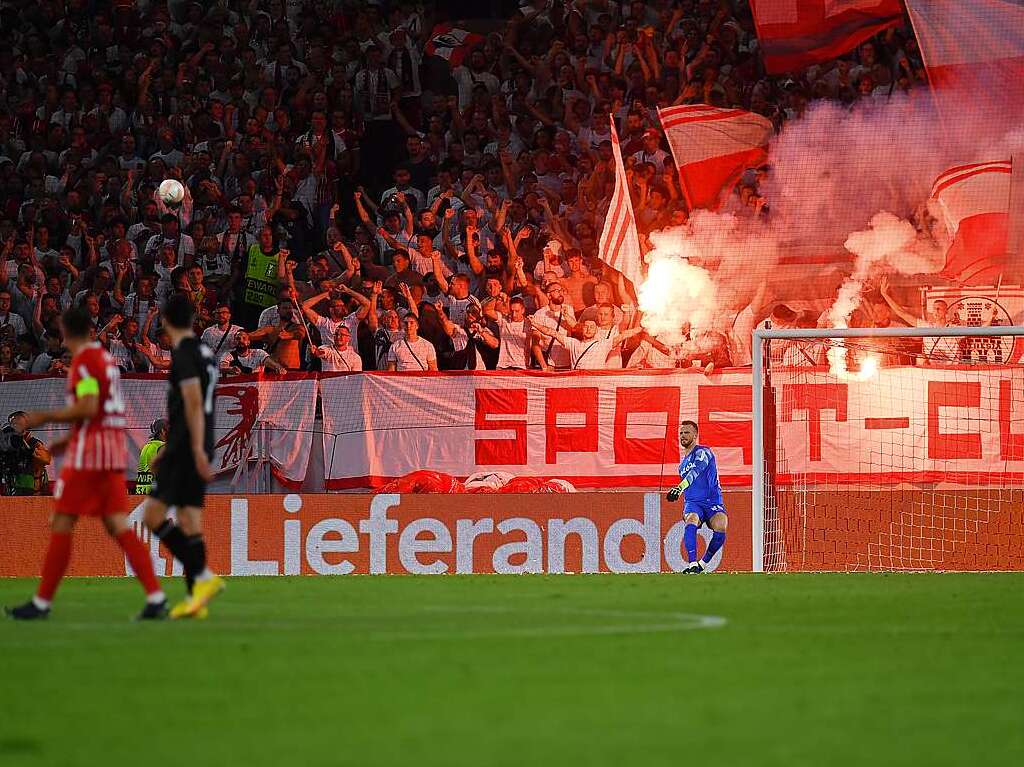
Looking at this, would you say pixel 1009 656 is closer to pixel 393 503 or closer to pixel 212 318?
pixel 393 503

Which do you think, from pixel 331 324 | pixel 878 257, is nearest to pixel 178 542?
pixel 331 324

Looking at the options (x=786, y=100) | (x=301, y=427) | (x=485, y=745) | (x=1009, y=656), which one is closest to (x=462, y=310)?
(x=301, y=427)

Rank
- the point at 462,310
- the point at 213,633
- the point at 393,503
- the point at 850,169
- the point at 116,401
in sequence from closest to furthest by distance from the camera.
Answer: the point at 213,633 → the point at 116,401 → the point at 393,503 → the point at 462,310 → the point at 850,169

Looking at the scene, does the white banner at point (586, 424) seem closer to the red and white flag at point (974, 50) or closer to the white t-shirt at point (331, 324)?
the white t-shirt at point (331, 324)

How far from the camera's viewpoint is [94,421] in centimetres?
930

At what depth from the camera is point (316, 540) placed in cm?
1719

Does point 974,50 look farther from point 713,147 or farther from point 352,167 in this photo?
point 352,167

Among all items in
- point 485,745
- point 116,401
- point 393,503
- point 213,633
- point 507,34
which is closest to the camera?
point 485,745

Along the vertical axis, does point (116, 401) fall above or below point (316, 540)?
above

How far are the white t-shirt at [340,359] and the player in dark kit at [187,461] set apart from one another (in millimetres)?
8623

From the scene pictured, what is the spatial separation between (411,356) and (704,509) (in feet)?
12.8

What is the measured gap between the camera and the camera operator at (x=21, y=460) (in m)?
17.5

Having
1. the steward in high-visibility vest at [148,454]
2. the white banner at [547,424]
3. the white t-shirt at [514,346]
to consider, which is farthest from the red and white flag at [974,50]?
the steward in high-visibility vest at [148,454]

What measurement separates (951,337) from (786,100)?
471 cm
